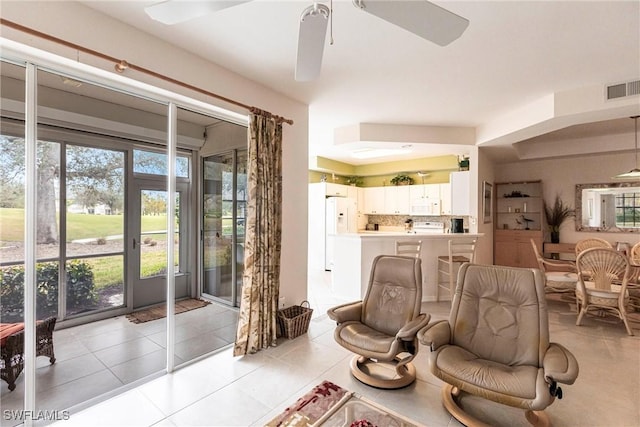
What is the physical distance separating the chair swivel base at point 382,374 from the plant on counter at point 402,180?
545cm

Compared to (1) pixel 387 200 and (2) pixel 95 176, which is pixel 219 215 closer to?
(2) pixel 95 176

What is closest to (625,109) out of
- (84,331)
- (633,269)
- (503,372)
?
(633,269)

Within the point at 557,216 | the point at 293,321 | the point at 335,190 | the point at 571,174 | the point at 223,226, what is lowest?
the point at 293,321

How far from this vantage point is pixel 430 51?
102 inches

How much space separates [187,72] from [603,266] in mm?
5123

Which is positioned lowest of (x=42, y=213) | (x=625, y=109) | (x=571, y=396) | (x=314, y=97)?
(x=571, y=396)

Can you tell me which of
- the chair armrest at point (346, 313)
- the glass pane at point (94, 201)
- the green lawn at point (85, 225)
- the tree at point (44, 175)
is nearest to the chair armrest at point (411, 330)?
the chair armrest at point (346, 313)

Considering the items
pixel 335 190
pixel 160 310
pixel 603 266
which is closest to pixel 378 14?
pixel 603 266

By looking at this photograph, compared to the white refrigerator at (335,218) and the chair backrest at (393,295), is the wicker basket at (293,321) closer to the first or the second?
the chair backrest at (393,295)

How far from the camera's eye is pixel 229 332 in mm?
A: 3490

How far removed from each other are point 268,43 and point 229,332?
312 cm

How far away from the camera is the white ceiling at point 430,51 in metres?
2.07

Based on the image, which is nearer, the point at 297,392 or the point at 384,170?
the point at 297,392

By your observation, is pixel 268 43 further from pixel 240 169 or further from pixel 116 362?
pixel 116 362
